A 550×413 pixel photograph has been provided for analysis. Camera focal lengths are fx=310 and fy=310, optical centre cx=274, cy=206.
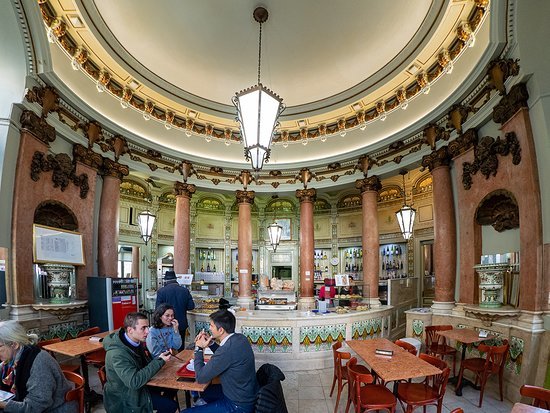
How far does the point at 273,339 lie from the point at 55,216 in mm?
4785

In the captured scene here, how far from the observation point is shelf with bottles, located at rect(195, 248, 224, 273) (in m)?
13.0

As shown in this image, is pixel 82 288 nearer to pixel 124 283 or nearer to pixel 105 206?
pixel 124 283

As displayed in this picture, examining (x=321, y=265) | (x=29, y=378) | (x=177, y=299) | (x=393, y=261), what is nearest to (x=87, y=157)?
(x=177, y=299)

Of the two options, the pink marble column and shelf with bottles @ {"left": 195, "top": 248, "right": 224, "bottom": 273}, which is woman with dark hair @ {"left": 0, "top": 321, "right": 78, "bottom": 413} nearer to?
the pink marble column

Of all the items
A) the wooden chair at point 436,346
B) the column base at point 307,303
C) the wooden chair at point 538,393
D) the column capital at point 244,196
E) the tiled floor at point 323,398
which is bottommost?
the tiled floor at point 323,398

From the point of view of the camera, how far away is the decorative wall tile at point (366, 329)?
20.6 feet

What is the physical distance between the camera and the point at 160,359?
271cm

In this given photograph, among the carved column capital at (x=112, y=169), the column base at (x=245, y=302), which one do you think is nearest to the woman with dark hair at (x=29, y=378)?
the carved column capital at (x=112, y=169)

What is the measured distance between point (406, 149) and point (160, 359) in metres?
7.36

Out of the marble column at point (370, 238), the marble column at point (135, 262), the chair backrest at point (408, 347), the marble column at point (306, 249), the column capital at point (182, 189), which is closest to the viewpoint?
the chair backrest at point (408, 347)

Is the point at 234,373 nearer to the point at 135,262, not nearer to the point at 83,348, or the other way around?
the point at 83,348

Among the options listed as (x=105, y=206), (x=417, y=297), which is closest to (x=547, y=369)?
(x=417, y=297)

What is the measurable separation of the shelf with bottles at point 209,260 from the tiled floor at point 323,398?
7.78 m

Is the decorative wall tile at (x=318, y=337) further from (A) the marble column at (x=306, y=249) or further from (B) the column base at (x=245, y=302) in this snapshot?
(B) the column base at (x=245, y=302)
